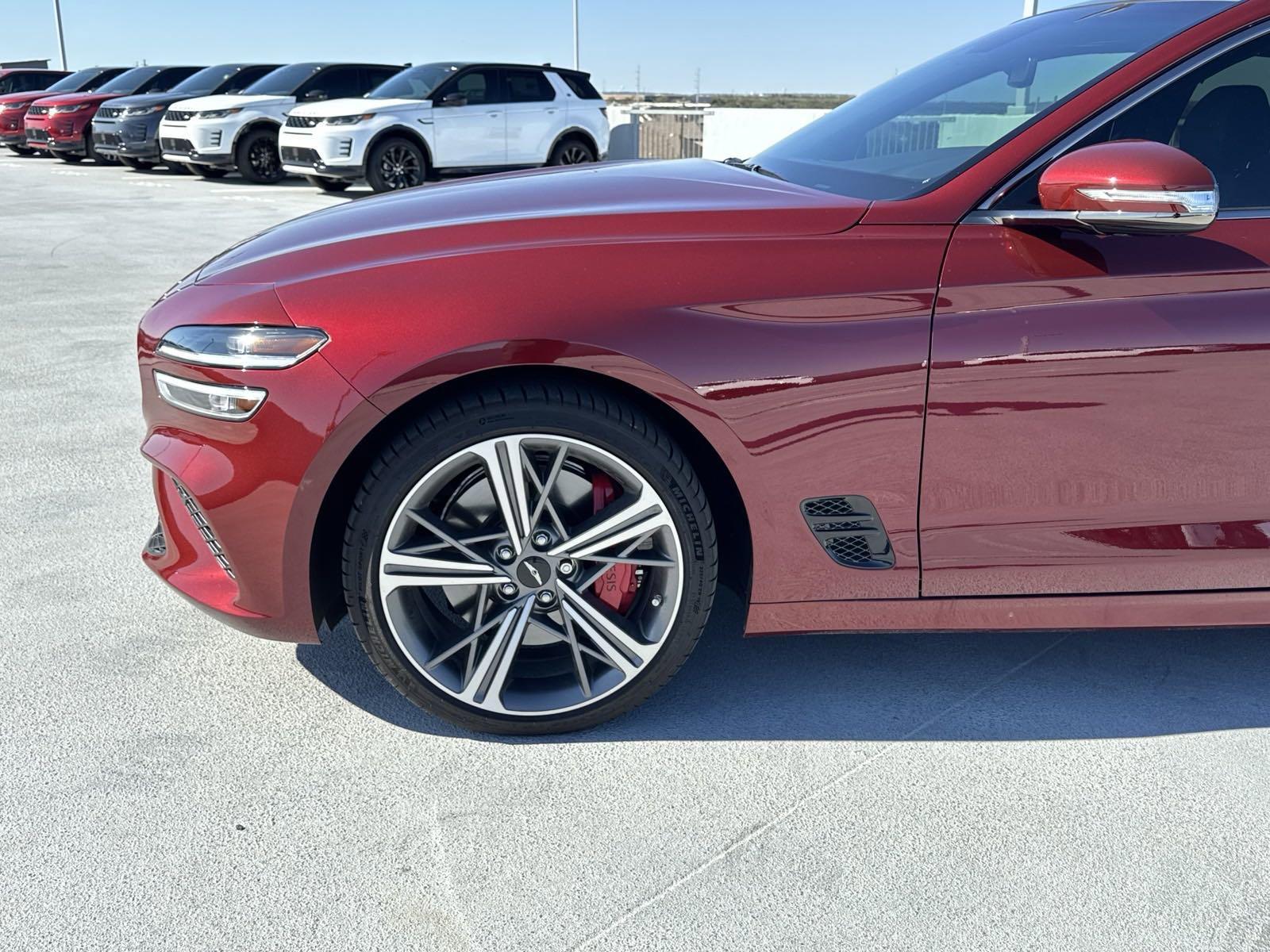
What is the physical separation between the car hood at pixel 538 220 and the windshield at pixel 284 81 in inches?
591

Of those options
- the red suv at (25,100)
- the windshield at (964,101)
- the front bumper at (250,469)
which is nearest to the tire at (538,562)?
the front bumper at (250,469)

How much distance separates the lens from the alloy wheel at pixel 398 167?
14648 millimetres

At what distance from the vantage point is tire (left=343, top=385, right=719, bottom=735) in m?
2.42

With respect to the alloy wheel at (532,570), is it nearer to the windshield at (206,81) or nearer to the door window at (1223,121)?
the door window at (1223,121)

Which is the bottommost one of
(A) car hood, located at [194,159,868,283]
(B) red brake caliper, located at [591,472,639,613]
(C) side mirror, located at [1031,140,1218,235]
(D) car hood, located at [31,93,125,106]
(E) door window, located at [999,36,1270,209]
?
(B) red brake caliper, located at [591,472,639,613]

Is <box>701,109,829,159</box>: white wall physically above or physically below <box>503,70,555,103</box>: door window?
below

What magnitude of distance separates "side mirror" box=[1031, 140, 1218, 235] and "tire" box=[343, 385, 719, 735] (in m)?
0.95

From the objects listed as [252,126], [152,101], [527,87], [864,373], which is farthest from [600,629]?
[152,101]

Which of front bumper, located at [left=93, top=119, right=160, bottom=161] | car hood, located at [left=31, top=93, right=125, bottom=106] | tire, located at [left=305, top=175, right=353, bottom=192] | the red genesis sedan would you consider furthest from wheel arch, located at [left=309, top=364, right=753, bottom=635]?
car hood, located at [left=31, top=93, right=125, bottom=106]

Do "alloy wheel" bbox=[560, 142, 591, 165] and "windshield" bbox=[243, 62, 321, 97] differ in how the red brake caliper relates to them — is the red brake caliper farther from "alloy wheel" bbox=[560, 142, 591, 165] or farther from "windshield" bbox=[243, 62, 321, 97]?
"windshield" bbox=[243, 62, 321, 97]

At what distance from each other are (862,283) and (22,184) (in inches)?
687

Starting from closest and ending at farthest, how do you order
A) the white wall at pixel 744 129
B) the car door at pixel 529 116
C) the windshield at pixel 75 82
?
1. the car door at pixel 529 116
2. the white wall at pixel 744 129
3. the windshield at pixel 75 82

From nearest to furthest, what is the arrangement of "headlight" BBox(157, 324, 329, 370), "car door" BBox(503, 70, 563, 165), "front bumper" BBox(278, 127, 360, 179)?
"headlight" BBox(157, 324, 329, 370)
"front bumper" BBox(278, 127, 360, 179)
"car door" BBox(503, 70, 563, 165)

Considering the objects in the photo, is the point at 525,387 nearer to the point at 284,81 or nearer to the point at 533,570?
the point at 533,570
